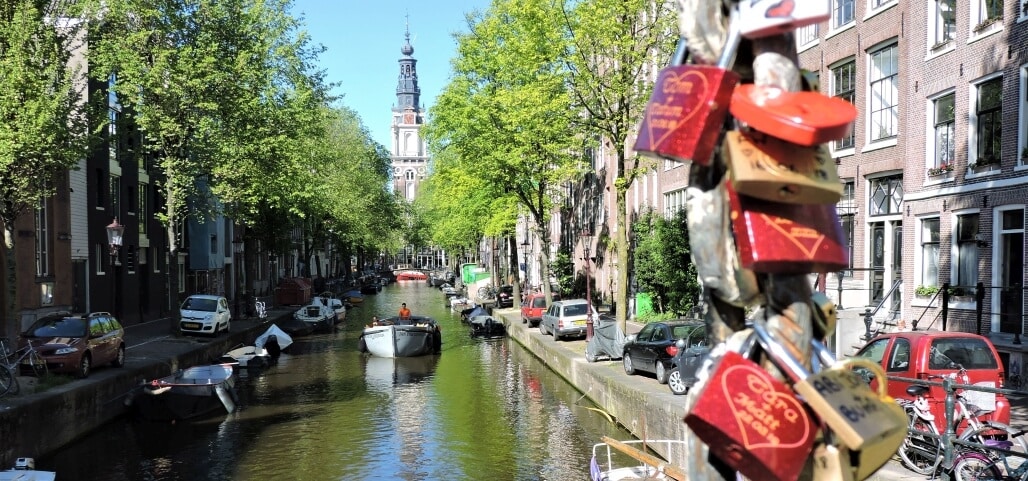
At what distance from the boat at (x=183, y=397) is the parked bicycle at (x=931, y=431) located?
17.9 metres

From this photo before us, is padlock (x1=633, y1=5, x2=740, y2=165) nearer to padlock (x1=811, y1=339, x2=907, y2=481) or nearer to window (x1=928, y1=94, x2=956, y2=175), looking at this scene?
padlock (x1=811, y1=339, x2=907, y2=481)

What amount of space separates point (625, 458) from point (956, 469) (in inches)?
345

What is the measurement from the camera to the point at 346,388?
2828cm

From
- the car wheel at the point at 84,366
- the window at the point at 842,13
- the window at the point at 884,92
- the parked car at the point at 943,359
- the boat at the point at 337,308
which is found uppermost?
the window at the point at 842,13

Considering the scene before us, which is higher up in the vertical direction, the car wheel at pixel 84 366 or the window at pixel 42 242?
the window at pixel 42 242

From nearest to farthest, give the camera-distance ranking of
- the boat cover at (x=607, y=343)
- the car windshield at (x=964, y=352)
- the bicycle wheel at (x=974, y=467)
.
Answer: the bicycle wheel at (x=974, y=467) < the car windshield at (x=964, y=352) < the boat cover at (x=607, y=343)

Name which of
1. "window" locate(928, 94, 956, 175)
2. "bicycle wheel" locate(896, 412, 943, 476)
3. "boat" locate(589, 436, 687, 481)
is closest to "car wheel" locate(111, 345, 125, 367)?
"boat" locate(589, 436, 687, 481)

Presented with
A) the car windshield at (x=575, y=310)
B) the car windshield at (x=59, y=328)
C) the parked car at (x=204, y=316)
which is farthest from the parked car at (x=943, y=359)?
the parked car at (x=204, y=316)

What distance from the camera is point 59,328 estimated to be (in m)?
22.7

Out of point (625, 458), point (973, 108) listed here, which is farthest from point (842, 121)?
point (973, 108)

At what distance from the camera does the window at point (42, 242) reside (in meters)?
32.9

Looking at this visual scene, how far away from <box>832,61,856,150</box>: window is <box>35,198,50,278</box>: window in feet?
93.0

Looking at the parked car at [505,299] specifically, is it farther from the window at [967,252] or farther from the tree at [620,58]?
the window at [967,252]

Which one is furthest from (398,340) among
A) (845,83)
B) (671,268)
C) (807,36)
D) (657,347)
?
(845,83)
